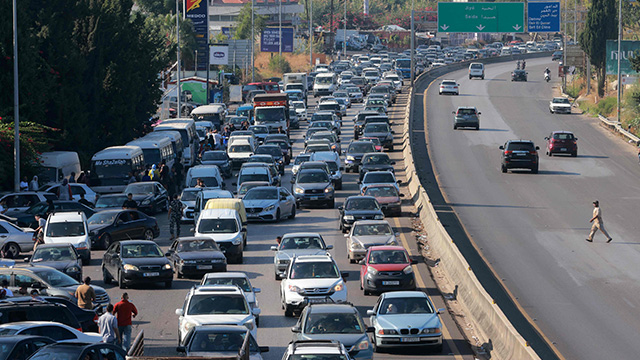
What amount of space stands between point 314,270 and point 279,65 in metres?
115

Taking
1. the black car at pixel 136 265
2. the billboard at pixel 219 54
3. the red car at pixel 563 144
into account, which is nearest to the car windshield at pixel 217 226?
the black car at pixel 136 265

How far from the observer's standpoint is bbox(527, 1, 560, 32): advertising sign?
270 feet

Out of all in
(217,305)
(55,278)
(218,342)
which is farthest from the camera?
(55,278)

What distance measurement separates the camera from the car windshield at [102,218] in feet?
111

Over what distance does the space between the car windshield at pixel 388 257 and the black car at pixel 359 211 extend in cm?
889

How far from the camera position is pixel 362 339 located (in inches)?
720

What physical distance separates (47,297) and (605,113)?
6331cm

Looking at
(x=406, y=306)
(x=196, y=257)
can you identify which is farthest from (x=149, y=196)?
(x=406, y=306)

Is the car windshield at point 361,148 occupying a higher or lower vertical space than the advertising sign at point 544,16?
lower

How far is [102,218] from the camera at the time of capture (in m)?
33.9

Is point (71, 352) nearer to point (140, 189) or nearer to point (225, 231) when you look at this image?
point (225, 231)

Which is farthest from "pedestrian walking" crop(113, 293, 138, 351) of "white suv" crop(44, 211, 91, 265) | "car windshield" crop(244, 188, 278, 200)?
"car windshield" crop(244, 188, 278, 200)

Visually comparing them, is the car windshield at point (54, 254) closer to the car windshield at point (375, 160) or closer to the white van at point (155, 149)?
the white van at point (155, 149)

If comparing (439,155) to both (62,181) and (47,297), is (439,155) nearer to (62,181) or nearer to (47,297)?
(62,181)
